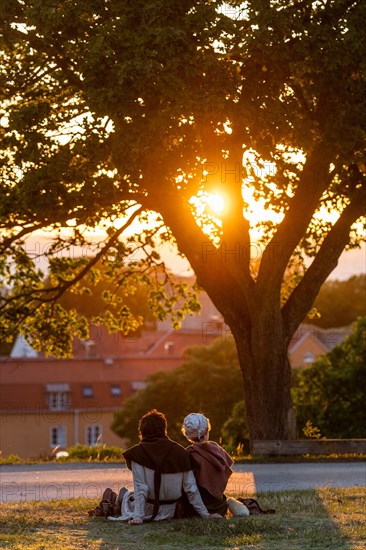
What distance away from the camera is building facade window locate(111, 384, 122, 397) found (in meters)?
85.3

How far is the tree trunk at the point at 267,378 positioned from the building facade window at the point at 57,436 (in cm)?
5860

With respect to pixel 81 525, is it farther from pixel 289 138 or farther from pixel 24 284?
pixel 24 284

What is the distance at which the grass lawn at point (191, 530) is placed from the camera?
10.2 m

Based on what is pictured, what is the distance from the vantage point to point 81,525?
11570 millimetres

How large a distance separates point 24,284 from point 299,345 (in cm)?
6213

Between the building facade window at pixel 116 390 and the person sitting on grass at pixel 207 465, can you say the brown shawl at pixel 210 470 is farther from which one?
the building facade window at pixel 116 390

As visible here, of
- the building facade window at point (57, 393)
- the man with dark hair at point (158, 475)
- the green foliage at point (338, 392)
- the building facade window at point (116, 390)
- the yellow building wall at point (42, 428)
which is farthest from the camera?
the building facade window at point (116, 390)

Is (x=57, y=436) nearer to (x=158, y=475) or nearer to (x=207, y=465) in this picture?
(x=207, y=465)

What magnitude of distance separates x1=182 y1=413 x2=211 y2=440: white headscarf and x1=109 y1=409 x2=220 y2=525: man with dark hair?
25 cm

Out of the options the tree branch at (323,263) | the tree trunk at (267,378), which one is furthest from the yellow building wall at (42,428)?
the tree branch at (323,263)

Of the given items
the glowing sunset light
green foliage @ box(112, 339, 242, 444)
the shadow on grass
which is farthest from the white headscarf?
green foliage @ box(112, 339, 242, 444)

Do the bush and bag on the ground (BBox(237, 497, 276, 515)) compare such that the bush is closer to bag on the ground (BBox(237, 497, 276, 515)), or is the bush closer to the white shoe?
bag on the ground (BBox(237, 497, 276, 515))

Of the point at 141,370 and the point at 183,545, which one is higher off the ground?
the point at 141,370

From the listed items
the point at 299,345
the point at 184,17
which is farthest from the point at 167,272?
the point at 299,345
